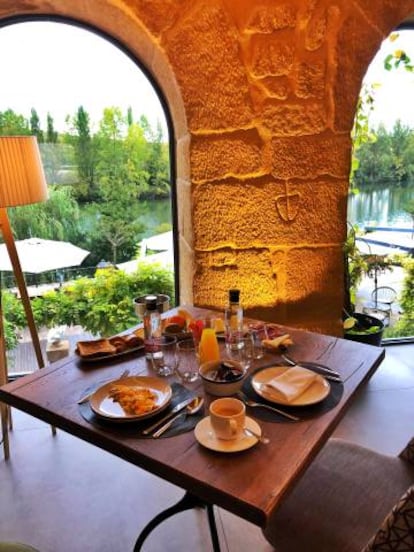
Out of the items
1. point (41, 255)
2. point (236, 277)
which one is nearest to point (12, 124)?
point (41, 255)

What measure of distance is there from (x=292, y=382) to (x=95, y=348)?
616 millimetres

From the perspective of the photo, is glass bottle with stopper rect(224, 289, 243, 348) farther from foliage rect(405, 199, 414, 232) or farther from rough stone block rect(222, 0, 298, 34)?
foliage rect(405, 199, 414, 232)

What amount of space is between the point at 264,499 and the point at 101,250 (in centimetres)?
188

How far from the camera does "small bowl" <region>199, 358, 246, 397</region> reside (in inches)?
45.7

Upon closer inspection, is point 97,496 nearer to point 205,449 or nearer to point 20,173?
point 205,449

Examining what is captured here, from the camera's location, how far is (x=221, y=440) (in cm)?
99

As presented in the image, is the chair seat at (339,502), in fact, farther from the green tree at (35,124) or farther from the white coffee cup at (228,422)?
the green tree at (35,124)

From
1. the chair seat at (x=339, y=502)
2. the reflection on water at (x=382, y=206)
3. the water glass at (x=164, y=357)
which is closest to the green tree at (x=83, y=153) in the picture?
the water glass at (x=164, y=357)

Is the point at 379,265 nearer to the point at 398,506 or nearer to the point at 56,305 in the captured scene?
the point at 56,305

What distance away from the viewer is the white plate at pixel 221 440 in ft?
3.16

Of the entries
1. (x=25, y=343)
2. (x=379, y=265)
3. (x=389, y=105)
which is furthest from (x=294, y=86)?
(x=25, y=343)

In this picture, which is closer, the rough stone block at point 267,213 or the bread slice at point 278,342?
the bread slice at point 278,342

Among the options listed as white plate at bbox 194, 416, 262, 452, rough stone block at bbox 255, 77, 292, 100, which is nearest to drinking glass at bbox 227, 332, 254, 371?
white plate at bbox 194, 416, 262, 452

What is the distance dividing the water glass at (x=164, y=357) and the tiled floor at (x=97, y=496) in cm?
67
